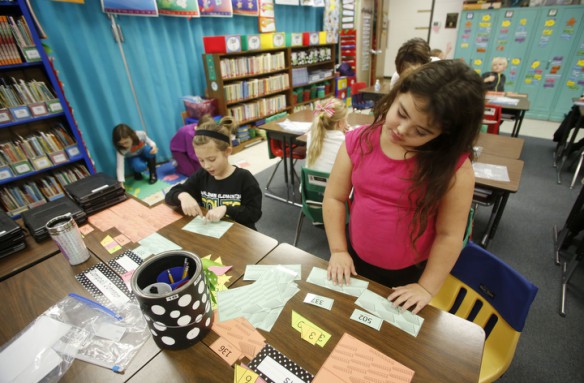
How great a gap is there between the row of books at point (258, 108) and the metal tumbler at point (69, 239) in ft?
11.2

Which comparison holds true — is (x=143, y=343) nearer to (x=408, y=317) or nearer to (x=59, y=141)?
(x=408, y=317)

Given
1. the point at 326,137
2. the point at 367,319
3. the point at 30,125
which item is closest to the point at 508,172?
the point at 326,137

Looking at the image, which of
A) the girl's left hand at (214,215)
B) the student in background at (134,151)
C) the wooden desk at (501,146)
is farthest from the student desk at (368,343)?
the student in background at (134,151)

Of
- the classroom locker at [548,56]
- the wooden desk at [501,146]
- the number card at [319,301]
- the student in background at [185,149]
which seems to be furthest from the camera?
the classroom locker at [548,56]

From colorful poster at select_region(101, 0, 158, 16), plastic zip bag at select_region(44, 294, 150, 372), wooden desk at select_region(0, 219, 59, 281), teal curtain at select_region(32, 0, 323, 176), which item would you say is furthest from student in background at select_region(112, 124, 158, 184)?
plastic zip bag at select_region(44, 294, 150, 372)

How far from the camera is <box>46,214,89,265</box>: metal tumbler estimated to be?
99 cm

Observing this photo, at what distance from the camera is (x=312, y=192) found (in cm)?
199

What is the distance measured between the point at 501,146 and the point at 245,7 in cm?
377

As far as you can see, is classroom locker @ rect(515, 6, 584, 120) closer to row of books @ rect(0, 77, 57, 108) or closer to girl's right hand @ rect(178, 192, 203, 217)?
girl's right hand @ rect(178, 192, 203, 217)

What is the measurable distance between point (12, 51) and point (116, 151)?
4.21 feet

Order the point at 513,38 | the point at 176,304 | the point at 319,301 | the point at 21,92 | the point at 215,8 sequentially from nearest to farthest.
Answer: the point at 176,304
the point at 319,301
the point at 21,92
the point at 215,8
the point at 513,38

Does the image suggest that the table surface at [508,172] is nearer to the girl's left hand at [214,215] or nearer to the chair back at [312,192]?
the chair back at [312,192]

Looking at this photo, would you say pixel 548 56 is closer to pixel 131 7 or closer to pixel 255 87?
pixel 255 87

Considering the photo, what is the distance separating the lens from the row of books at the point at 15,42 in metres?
2.29
